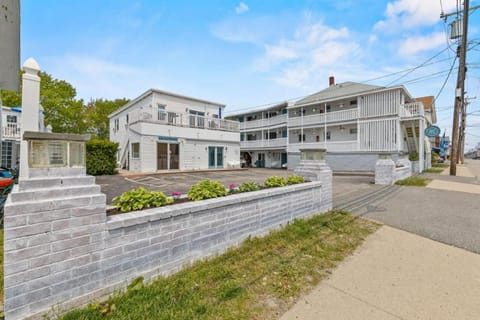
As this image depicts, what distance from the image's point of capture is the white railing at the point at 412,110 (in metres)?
17.8

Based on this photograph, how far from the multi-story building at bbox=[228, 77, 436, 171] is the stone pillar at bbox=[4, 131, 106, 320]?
18823mm

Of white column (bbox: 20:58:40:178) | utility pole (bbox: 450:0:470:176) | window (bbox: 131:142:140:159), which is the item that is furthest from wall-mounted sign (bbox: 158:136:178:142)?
utility pole (bbox: 450:0:470:176)

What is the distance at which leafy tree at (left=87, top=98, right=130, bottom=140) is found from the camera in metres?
31.6

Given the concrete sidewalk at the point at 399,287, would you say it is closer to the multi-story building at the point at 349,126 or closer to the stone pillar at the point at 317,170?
the stone pillar at the point at 317,170

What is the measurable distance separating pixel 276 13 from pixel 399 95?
568 inches

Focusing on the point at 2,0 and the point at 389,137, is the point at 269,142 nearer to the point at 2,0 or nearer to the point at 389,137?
the point at 389,137

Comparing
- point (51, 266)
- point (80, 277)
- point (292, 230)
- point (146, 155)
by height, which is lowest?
point (292, 230)

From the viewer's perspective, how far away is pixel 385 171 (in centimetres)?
1121

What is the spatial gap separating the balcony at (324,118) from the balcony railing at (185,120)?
7066 mm

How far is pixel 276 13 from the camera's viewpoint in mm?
9664

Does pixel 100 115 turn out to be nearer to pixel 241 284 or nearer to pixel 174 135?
pixel 174 135

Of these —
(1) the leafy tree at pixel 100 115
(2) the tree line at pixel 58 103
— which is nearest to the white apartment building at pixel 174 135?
(2) the tree line at pixel 58 103

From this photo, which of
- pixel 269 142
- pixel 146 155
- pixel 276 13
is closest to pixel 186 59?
pixel 276 13

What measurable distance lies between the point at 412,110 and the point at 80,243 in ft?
80.2
